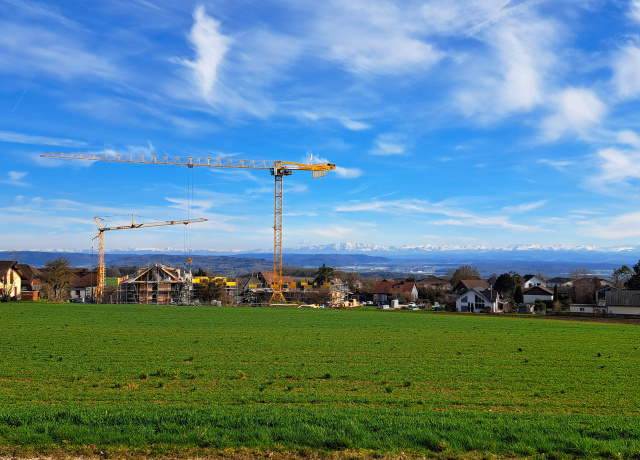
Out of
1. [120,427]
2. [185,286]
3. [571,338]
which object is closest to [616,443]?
[120,427]

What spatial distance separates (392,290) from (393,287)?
1468mm

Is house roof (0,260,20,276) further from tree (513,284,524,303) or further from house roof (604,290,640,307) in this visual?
house roof (604,290,640,307)

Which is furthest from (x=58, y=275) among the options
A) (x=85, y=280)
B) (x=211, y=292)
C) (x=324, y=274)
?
(x=324, y=274)

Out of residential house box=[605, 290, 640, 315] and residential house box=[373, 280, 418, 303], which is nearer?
residential house box=[605, 290, 640, 315]

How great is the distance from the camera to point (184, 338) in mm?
29156

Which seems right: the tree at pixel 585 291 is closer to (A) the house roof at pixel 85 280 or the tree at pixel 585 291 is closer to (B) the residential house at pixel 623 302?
(B) the residential house at pixel 623 302

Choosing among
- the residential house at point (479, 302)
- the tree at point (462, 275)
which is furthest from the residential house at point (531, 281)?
the residential house at point (479, 302)

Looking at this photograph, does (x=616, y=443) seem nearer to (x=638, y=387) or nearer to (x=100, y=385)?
(x=638, y=387)

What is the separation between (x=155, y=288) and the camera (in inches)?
3644

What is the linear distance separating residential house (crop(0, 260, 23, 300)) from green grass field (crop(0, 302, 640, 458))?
55881 mm

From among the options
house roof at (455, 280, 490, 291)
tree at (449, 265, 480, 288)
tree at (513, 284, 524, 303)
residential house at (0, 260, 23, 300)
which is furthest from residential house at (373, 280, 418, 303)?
residential house at (0, 260, 23, 300)

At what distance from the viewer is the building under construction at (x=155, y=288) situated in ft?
299

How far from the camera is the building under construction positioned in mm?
91000

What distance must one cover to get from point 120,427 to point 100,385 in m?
6.54
